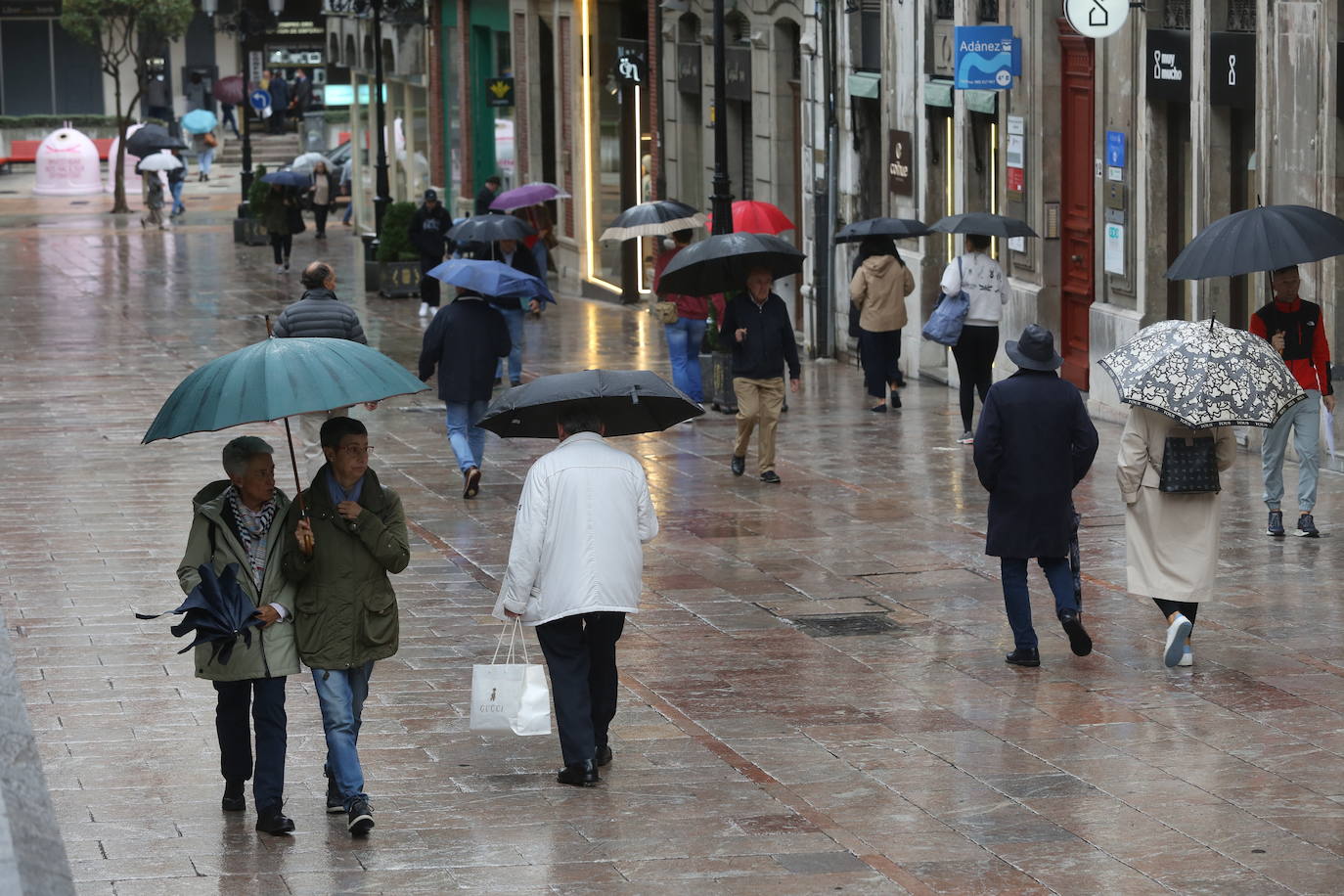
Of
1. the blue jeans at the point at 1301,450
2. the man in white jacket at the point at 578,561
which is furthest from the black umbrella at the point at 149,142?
the man in white jacket at the point at 578,561

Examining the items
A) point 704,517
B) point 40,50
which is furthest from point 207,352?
point 40,50

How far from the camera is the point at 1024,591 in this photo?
35.0 feet

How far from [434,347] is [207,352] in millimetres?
9953

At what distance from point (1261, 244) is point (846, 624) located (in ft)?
10.1

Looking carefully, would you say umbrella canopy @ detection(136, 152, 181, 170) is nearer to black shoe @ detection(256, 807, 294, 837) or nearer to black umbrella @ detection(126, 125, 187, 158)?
black umbrella @ detection(126, 125, 187, 158)

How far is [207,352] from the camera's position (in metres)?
25.4

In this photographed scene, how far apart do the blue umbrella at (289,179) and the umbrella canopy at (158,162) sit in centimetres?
856

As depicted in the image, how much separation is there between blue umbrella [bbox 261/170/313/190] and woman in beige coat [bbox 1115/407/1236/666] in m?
27.8

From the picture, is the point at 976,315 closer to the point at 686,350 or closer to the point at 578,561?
the point at 686,350

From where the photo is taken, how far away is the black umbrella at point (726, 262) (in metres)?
16.5

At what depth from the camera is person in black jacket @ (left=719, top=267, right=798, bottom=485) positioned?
16.3m

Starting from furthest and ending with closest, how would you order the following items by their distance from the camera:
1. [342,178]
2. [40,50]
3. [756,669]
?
[40,50]
[342,178]
[756,669]

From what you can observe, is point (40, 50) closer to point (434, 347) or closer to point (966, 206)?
point (966, 206)

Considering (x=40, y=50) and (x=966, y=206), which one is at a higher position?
(x=40, y=50)
